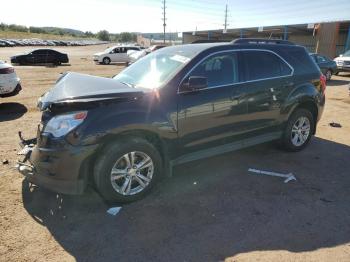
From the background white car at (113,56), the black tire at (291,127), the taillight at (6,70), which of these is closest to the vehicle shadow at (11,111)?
the taillight at (6,70)

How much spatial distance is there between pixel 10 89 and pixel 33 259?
24.1 feet

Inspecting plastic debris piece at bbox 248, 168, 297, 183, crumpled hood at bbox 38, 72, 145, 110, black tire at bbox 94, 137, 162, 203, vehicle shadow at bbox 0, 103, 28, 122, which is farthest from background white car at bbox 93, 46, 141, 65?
black tire at bbox 94, 137, 162, 203

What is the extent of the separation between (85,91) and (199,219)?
1981mm

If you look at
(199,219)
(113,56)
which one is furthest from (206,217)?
(113,56)

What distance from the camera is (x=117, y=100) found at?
3830mm

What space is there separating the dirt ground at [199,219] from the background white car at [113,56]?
79.6 ft

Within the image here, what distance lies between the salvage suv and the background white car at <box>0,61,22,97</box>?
17.2ft

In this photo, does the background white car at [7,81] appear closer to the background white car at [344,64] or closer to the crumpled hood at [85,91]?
the crumpled hood at [85,91]

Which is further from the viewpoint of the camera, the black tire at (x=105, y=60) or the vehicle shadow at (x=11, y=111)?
the black tire at (x=105, y=60)

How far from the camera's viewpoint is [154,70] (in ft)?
15.4

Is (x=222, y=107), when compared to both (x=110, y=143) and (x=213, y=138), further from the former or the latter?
(x=110, y=143)

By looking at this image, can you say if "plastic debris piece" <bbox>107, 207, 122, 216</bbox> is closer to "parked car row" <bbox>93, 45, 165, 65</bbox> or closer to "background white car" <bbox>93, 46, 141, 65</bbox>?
"parked car row" <bbox>93, 45, 165, 65</bbox>

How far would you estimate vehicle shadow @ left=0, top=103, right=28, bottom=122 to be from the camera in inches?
325

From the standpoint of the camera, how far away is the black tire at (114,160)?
3773mm
